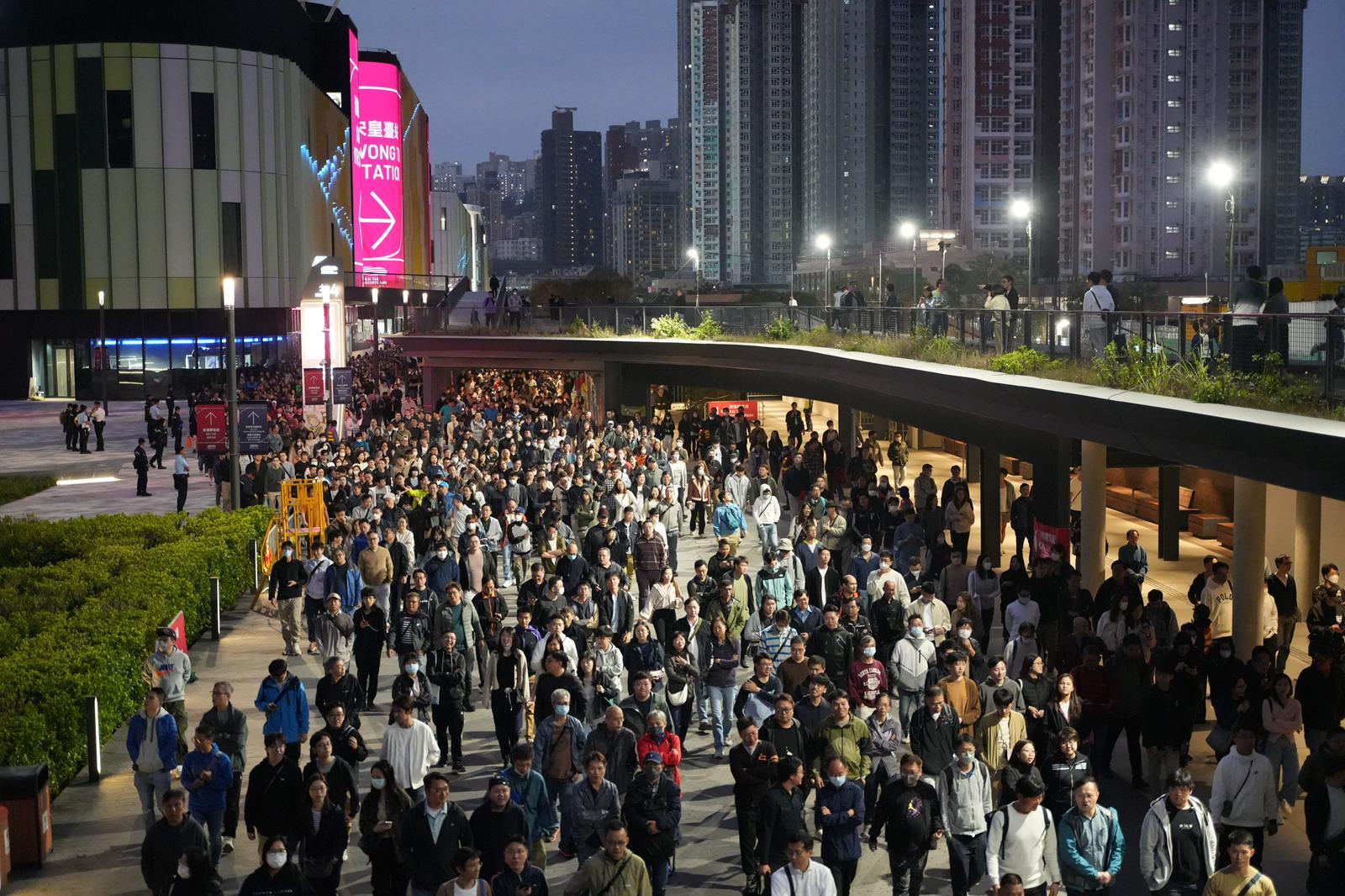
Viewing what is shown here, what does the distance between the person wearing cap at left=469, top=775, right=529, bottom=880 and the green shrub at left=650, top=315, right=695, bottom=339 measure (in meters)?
31.4

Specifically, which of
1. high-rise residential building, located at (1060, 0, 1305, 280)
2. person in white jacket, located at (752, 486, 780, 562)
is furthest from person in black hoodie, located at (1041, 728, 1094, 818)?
high-rise residential building, located at (1060, 0, 1305, 280)

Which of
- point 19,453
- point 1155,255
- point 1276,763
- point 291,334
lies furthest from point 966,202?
point 1276,763

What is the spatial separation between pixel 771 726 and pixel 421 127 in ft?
360

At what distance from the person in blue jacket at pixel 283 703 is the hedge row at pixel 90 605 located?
2442 millimetres

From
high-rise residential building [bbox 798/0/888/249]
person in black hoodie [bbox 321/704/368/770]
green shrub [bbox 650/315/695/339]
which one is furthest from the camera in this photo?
high-rise residential building [bbox 798/0/888/249]

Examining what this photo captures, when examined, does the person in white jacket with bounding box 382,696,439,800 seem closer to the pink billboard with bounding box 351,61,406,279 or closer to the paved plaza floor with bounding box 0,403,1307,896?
the paved plaza floor with bounding box 0,403,1307,896

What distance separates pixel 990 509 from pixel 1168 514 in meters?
3.66

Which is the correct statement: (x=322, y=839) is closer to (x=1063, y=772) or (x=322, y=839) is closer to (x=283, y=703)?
(x=283, y=703)

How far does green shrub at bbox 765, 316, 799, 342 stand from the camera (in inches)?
1367

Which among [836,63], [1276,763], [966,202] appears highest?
[836,63]

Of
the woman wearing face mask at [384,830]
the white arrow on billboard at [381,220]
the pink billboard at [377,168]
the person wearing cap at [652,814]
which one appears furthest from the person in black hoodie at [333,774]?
the white arrow on billboard at [381,220]

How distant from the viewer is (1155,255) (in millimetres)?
124500

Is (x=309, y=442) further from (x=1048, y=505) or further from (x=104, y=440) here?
(x=1048, y=505)

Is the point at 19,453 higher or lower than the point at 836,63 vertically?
lower
